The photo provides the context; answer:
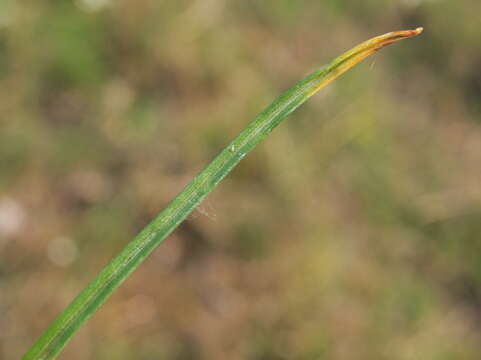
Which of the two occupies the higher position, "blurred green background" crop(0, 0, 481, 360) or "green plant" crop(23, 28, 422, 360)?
"blurred green background" crop(0, 0, 481, 360)

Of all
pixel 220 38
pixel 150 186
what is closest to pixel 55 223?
pixel 150 186

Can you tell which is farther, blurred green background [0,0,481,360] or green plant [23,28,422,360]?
blurred green background [0,0,481,360]

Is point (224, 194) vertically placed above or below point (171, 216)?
above

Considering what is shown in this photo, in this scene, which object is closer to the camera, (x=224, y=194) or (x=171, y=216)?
(x=171, y=216)

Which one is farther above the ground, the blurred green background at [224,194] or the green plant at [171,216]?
the blurred green background at [224,194]

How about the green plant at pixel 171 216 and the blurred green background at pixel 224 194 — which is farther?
the blurred green background at pixel 224 194

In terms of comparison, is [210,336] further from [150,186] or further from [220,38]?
[220,38]
